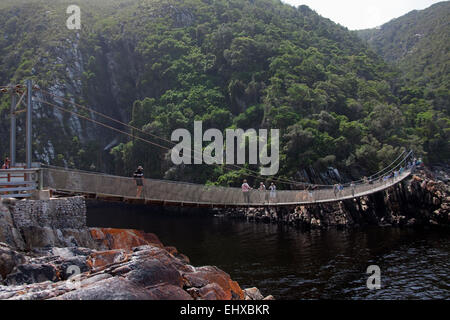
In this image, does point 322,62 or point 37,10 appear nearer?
point 322,62

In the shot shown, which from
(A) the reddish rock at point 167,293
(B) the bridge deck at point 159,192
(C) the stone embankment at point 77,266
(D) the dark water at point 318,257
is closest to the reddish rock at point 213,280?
(C) the stone embankment at point 77,266

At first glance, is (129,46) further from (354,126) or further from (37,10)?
(354,126)

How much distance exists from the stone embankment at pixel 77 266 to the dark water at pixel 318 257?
4339 mm

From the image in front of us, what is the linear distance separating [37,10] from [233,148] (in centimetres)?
4637

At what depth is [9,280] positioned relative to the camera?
6895 millimetres

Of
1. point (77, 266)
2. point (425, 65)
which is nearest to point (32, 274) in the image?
point (77, 266)

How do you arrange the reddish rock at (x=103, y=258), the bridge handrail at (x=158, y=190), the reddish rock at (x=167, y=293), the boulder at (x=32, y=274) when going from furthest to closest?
the bridge handrail at (x=158, y=190)
the reddish rock at (x=103, y=258)
the boulder at (x=32, y=274)
the reddish rock at (x=167, y=293)

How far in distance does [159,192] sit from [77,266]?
4.03 m

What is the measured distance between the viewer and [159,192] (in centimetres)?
1131

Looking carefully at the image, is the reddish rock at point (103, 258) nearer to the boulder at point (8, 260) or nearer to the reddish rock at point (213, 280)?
the boulder at point (8, 260)

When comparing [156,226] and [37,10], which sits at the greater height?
[37,10]

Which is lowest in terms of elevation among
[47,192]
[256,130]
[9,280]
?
[9,280]

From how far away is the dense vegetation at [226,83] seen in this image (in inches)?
1332

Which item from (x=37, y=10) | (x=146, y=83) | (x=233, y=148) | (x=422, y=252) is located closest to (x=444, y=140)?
(x=233, y=148)
